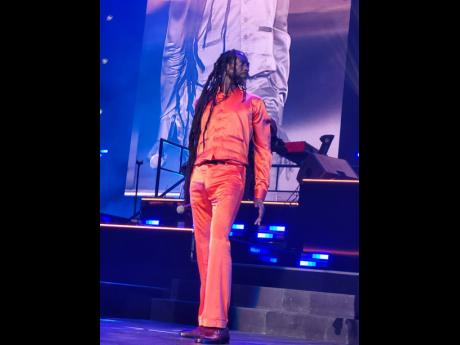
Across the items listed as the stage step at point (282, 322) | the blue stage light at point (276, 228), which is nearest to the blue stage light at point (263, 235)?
the blue stage light at point (276, 228)

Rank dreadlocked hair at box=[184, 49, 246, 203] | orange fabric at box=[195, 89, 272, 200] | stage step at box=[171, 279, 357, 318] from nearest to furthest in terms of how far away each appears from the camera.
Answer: orange fabric at box=[195, 89, 272, 200] → dreadlocked hair at box=[184, 49, 246, 203] → stage step at box=[171, 279, 357, 318]

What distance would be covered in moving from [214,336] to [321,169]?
377cm

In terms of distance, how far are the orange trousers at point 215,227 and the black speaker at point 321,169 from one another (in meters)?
3.41

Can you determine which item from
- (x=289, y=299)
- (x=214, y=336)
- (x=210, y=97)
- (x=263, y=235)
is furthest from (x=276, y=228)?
(x=214, y=336)

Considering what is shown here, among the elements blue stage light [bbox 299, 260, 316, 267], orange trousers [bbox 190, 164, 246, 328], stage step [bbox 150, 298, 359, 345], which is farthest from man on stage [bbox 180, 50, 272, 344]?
blue stage light [bbox 299, 260, 316, 267]

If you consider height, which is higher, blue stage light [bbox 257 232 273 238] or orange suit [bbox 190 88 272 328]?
orange suit [bbox 190 88 272 328]

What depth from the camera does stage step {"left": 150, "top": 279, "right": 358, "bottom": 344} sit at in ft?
15.1

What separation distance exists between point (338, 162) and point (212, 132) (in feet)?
12.8

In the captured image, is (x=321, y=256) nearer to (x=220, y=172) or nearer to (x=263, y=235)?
(x=263, y=235)

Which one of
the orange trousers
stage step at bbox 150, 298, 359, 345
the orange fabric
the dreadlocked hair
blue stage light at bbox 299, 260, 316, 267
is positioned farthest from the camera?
Answer: blue stage light at bbox 299, 260, 316, 267

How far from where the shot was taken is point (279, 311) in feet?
16.0

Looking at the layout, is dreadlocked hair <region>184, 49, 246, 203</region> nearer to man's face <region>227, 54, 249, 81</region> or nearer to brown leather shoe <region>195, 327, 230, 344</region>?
man's face <region>227, 54, 249, 81</region>

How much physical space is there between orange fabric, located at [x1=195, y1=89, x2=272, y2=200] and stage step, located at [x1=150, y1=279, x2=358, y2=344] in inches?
55.6
